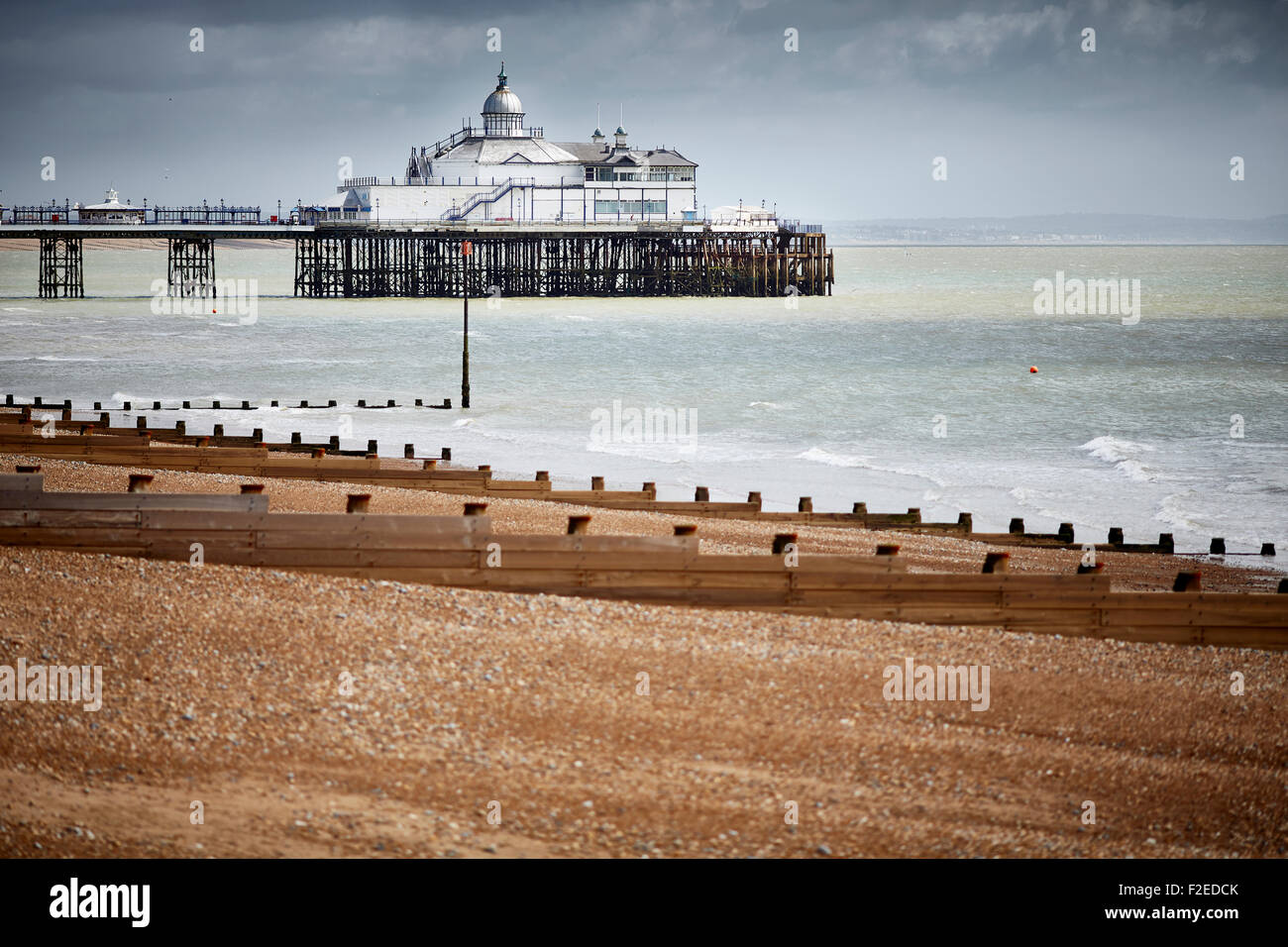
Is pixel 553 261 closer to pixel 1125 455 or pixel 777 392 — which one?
pixel 777 392

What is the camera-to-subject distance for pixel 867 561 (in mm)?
11172

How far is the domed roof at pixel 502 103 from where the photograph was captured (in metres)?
107

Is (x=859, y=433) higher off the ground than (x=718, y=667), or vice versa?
(x=859, y=433)

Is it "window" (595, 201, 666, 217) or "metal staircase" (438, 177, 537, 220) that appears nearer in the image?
"metal staircase" (438, 177, 537, 220)

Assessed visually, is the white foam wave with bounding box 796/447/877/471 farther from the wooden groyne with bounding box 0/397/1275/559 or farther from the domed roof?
the domed roof

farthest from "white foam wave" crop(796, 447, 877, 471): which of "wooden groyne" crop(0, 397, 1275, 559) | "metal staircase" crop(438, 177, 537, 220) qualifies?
"metal staircase" crop(438, 177, 537, 220)

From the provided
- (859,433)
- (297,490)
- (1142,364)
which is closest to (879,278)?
(1142,364)

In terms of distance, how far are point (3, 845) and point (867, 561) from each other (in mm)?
6340

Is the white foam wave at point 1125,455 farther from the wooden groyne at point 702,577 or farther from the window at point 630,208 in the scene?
the window at point 630,208

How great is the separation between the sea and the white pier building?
29.0 feet

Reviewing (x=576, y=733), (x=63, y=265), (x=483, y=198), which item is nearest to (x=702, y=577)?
(x=576, y=733)

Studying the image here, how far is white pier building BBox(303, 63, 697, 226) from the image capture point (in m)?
98.2

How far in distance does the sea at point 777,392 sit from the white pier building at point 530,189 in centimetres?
883
